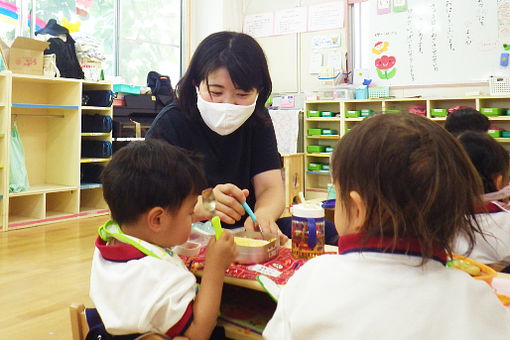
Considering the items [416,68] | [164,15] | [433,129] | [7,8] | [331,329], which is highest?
[164,15]

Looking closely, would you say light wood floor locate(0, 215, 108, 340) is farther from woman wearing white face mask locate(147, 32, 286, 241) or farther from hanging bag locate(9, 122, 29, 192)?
woman wearing white face mask locate(147, 32, 286, 241)

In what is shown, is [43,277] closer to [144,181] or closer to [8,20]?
[144,181]

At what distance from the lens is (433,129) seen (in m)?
0.72

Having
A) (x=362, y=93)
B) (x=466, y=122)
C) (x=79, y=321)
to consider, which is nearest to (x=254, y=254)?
(x=79, y=321)

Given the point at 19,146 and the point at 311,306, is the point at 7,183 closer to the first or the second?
the point at 19,146

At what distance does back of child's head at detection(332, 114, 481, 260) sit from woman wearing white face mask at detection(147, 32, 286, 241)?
0.66 metres

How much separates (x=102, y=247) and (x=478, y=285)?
74 cm

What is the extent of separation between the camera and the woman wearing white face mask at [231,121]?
154 centimetres

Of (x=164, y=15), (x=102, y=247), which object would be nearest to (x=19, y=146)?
(x=164, y=15)

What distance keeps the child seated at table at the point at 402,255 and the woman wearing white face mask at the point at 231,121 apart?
631 millimetres

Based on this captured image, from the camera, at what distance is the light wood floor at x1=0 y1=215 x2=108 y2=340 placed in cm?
196

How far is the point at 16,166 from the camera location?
374cm

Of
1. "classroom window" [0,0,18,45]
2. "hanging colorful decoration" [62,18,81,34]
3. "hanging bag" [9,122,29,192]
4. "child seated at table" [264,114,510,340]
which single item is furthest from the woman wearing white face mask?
"hanging colorful decoration" [62,18,81,34]

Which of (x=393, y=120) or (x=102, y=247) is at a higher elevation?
(x=393, y=120)
